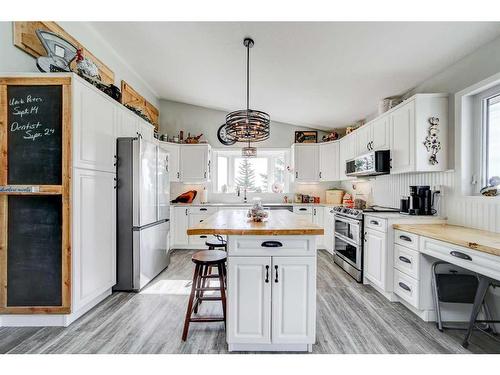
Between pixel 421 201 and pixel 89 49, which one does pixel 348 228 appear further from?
pixel 89 49

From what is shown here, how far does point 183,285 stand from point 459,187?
11.0ft

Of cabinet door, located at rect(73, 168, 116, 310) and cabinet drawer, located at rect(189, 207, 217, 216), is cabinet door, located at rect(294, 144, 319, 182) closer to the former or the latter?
cabinet drawer, located at rect(189, 207, 217, 216)

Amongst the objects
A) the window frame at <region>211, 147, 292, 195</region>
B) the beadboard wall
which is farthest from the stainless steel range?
the window frame at <region>211, 147, 292, 195</region>

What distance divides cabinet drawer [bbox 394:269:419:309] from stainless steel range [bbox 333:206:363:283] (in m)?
0.56

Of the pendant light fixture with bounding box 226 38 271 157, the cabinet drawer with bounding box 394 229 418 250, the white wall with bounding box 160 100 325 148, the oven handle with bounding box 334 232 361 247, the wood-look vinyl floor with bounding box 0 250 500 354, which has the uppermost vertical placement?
the white wall with bounding box 160 100 325 148

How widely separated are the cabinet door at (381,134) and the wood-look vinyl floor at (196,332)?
195cm

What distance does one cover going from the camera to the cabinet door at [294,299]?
1.72 meters

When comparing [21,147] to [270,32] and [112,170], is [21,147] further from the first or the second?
[270,32]

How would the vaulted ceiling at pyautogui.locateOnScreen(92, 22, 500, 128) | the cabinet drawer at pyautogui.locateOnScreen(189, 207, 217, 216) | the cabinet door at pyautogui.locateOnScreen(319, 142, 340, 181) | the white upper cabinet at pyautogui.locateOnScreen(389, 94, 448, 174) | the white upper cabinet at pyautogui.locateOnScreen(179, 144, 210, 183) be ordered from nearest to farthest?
the vaulted ceiling at pyautogui.locateOnScreen(92, 22, 500, 128) < the white upper cabinet at pyautogui.locateOnScreen(389, 94, 448, 174) < the cabinet drawer at pyautogui.locateOnScreen(189, 207, 217, 216) < the cabinet door at pyautogui.locateOnScreen(319, 142, 340, 181) < the white upper cabinet at pyautogui.locateOnScreen(179, 144, 210, 183)

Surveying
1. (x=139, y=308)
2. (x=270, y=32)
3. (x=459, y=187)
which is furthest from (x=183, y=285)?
(x=459, y=187)

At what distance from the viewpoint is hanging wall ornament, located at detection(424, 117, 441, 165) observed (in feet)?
8.55

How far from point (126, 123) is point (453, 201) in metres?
3.92

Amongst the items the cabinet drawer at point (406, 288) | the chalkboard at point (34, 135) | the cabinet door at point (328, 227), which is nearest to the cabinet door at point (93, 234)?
the chalkboard at point (34, 135)

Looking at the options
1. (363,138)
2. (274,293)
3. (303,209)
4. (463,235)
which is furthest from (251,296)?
(303,209)
